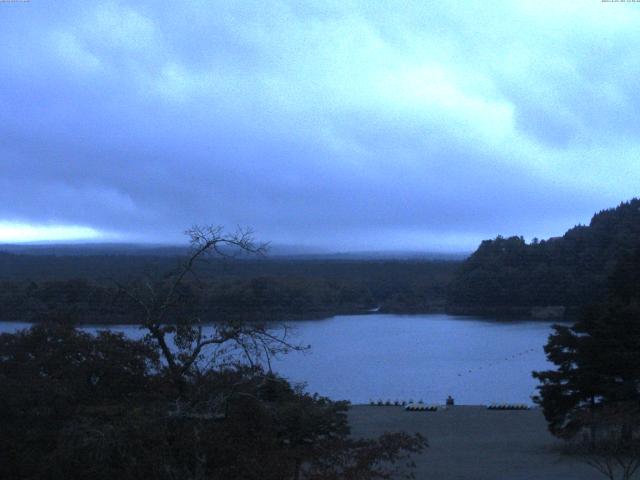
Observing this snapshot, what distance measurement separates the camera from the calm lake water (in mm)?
25266

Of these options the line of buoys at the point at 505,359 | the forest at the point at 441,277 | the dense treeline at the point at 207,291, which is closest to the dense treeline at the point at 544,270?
the forest at the point at 441,277

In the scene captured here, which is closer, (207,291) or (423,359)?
(207,291)

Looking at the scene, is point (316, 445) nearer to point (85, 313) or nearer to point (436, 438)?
point (85, 313)

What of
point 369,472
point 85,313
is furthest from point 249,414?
point 85,313

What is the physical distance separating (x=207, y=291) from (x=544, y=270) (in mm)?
27976

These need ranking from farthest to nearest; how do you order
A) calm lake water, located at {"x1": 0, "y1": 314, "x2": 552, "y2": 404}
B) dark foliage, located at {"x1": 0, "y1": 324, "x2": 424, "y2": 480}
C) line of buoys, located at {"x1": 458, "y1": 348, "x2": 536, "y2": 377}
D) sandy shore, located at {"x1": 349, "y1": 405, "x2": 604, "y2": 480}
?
1. line of buoys, located at {"x1": 458, "y1": 348, "x2": 536, "y2": 377}
2. calm lake water, located at {"x1": 0, "y1": 314, "x2": 552, "y2": 404}
3. sandy shore, located at {"x1": 349, "y1": 405, "x2": 604, "y2": 480}
4. dark foliage, located at {"x1": 0, "y1": 324, "x2": 424, "y2": 480}

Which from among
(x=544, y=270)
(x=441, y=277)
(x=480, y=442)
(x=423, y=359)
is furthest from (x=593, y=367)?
(x=441, y=277)

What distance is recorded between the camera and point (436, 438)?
20.6m

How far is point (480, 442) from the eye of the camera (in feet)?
66.5

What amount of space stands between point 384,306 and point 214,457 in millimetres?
35148

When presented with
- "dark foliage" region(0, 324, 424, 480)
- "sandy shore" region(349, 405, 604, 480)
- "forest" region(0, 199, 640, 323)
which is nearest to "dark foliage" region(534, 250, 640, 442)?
"sandy shore" region(349, 405, 604, 480)

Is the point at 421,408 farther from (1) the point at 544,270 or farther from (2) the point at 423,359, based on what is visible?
(1) the point at 544,270

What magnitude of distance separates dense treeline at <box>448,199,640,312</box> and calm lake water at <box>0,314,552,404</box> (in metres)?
1.33

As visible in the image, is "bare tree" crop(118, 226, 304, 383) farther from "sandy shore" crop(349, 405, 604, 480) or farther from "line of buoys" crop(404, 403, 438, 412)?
"line of buoys" crop(404, 403, 438, 412)
